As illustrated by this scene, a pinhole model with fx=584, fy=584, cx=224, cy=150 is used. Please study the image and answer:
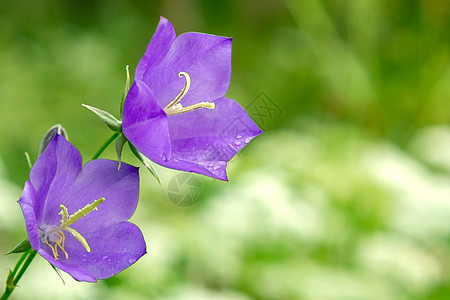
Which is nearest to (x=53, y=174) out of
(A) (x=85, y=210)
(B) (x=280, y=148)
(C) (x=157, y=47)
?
(A) (x=85, y=210)

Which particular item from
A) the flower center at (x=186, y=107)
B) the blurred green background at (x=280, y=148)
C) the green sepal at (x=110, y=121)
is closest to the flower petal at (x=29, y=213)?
the green sepal at (x=110, y=121)

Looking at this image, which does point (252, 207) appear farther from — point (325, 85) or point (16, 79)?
point (325, 85)

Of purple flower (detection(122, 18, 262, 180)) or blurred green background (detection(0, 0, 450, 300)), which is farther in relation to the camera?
blurred green background (detection(0, 0, 450, 300))

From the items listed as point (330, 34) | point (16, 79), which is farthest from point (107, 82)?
point (330, 34)

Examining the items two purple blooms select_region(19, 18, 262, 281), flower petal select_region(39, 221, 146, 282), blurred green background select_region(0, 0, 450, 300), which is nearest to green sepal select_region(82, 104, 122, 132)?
two purple blooms select_region(19, 18, 262, 281)

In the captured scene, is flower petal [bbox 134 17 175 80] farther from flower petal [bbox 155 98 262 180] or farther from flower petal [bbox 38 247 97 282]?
flower petal [bbox 38 247 97 282]

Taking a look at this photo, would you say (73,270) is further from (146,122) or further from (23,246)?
(146,122)
